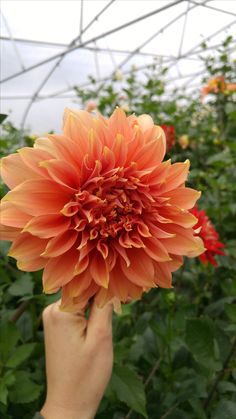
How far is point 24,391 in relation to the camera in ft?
3.13

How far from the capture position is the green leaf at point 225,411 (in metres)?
0.97

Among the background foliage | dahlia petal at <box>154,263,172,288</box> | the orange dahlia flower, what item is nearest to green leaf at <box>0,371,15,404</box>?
the background foliage

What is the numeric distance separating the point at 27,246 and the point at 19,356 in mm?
447

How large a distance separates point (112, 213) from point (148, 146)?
12cm

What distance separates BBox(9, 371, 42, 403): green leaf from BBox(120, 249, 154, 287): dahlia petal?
18.2 inches

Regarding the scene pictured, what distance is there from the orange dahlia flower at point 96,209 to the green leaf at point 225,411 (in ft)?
1.62

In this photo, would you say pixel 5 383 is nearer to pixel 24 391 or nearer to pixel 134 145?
pixel 24 391

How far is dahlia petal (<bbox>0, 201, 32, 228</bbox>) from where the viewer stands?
0.62 meters

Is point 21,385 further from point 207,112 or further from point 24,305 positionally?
point 207,112

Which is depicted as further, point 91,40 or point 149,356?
point 91,40

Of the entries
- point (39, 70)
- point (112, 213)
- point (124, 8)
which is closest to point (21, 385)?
point (112, 213)

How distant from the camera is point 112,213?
2.11 feet

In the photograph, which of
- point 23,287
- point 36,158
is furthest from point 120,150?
point 23,287

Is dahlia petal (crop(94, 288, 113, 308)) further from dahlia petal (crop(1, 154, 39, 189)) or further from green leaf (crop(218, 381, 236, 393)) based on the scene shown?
green leaf (crop(218, 381, 236, 393))
